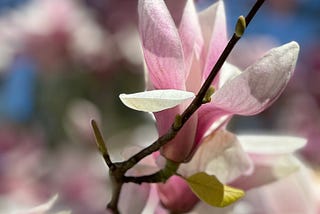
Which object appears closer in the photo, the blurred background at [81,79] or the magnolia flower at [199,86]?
the magnolia flower at [199,86]

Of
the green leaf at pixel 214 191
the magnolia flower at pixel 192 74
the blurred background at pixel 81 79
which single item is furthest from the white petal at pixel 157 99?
the blurred background at pixel 81 79

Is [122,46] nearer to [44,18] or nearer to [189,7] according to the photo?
Answer: [44,18]

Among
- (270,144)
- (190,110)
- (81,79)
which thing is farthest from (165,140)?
(81,79)

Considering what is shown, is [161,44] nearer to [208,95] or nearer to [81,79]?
[208,95]

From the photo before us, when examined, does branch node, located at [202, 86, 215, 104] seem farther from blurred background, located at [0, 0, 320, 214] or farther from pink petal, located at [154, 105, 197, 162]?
blurred background, located at [0, 0, 320, 214]

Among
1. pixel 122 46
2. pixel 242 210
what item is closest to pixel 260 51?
pixel 122 46

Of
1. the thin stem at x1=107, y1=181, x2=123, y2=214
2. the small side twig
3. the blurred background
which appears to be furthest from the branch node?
the blurred background

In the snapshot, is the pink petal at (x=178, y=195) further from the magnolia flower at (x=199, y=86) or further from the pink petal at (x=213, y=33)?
the pink petal at (x=213, y=33)
